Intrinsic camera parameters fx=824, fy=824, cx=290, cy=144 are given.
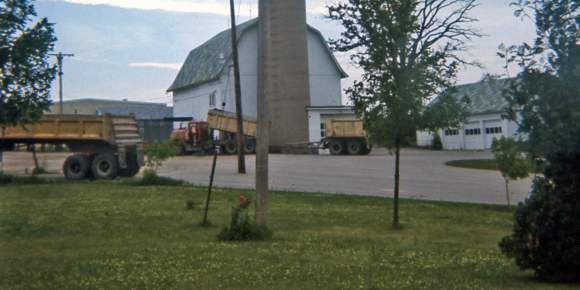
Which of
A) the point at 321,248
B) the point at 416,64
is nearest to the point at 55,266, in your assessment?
the point at 321,248

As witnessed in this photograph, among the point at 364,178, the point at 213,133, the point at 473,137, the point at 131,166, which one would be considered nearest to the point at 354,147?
the point at 213,133

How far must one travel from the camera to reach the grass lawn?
9.95 metres

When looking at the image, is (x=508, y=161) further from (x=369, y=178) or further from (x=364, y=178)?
(x=364, y=178)

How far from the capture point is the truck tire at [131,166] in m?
32.5

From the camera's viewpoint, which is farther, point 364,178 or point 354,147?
point 354,147

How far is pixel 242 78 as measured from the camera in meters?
64.6

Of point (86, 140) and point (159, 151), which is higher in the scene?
point (86, 140)

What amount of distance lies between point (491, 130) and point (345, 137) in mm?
15979

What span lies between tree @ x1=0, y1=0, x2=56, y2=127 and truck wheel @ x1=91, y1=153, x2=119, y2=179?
1872 centimetres

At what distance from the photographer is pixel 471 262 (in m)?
11.8

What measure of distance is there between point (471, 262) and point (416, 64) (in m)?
5.55

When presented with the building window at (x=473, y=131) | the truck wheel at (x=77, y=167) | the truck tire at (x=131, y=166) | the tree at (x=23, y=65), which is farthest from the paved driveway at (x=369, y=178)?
the building window at (x=473, y=131)

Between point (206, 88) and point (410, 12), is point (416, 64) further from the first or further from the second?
point (206, 88)

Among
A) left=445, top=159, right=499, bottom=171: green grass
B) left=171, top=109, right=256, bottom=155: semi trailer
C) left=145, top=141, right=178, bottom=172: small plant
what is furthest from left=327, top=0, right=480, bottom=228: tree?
left=171, top=109, right=256, bottom=155: semi trailer
